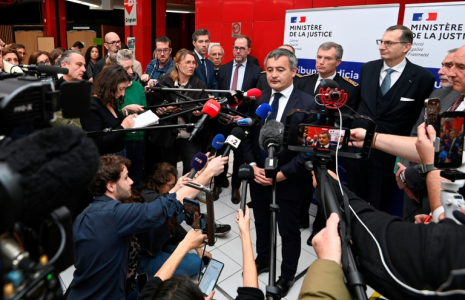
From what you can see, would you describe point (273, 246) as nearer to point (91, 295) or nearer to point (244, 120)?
point (244, 120)

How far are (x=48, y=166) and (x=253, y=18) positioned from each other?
18.4 ft

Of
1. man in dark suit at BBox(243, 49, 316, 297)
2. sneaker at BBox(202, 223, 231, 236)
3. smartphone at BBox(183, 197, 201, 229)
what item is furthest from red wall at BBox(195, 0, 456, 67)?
smartphone at BBox(183, 197, 201, 229)

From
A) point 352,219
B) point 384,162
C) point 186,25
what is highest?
point 186,25

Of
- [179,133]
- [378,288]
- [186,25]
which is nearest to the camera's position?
[378,288]

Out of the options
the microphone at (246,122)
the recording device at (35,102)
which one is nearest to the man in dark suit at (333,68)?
the microphone at (246,122)

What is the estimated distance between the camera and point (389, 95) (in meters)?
2.96

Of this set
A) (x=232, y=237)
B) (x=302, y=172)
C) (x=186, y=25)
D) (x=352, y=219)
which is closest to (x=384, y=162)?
(x=302, y=172)

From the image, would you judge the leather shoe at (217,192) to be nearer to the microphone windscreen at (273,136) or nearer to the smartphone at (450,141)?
the microphone windscreen at (273,136)

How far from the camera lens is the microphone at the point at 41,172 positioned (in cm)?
53

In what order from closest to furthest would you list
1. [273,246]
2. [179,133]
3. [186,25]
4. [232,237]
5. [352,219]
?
[352,219], [273,246], [232,237], [179,133], [186,25]

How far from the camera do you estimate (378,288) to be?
931 mm

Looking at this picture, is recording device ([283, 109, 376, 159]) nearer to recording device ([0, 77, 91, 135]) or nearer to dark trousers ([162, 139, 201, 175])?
recording device ([0, 77, 91, 135])

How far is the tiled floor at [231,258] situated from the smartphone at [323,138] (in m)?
1.49

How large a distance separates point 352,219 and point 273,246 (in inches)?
17.3
